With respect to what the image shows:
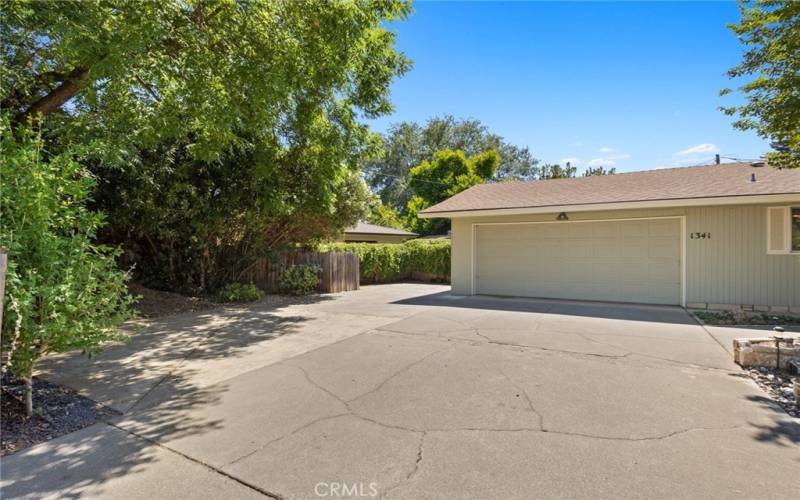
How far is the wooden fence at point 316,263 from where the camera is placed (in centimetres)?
1248

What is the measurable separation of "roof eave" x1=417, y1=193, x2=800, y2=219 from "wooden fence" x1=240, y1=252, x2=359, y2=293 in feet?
12.8

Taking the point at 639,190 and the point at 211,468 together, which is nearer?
the point at 211,468

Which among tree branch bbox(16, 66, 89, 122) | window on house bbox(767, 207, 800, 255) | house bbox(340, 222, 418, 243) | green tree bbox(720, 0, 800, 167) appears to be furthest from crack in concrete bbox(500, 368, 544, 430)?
house bbox(340, 222, 418, 243)

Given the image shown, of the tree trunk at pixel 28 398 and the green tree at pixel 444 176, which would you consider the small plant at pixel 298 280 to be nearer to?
the tree trunk at pixel 28 398

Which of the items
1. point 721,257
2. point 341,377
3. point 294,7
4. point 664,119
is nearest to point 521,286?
point 721,257

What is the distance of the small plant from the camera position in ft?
39.9

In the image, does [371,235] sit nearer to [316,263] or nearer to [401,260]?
[401,260]

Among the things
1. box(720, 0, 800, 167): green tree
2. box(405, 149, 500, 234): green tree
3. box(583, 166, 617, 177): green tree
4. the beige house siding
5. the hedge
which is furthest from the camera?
box(583, 166, 617, 177): green tree

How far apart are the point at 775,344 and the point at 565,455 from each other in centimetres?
392

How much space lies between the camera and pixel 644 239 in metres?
9.84

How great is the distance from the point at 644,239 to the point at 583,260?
4.83 feet

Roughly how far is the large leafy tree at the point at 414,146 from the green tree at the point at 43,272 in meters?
35.2

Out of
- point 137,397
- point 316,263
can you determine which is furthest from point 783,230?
point 137,397

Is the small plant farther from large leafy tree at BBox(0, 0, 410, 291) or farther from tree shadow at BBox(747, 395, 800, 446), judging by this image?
tree shadow at BBox(747, 395, 800, 446)
